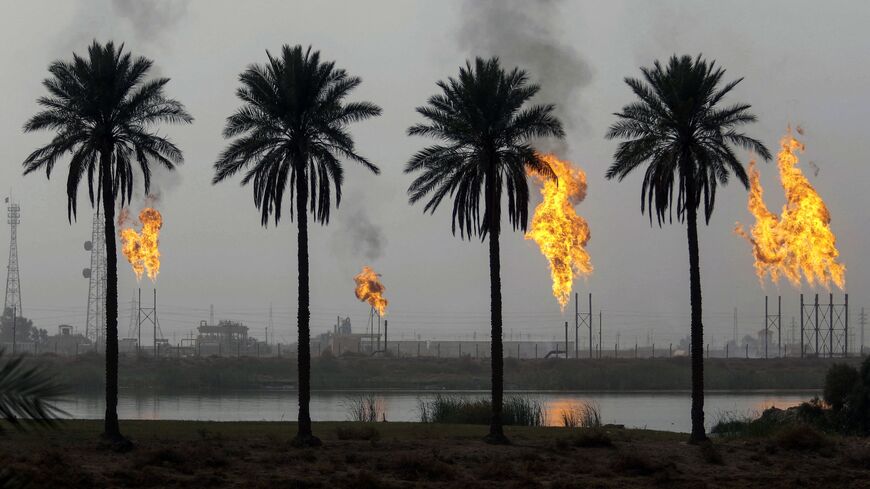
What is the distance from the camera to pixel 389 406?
10256 cm

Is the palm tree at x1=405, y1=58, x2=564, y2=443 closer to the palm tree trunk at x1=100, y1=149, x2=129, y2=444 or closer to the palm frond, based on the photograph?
the palm tree trunk at x1=100, y1=149, x2=129, y2=444

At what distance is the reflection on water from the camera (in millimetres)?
84938

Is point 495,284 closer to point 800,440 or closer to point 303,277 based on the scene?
point 303,277

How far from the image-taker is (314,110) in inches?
1964

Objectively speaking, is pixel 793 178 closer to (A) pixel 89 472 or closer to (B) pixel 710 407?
(B) pixel 710 407

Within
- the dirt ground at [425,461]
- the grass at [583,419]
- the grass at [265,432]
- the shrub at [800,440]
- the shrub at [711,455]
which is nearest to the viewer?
the dirt ground at [425,461]

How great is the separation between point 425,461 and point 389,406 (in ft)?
200

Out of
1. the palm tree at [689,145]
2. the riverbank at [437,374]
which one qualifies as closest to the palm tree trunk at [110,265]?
the palm tree at [689,145]

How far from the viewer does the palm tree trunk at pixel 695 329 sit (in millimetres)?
50906

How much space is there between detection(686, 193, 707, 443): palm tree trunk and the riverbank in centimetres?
8952

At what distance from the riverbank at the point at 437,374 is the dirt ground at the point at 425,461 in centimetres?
9069

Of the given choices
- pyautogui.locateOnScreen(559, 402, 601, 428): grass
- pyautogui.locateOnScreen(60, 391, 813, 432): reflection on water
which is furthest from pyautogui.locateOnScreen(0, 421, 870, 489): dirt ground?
pyautogui.locateOnScreen(60, 391, 813, 432): reflection on water

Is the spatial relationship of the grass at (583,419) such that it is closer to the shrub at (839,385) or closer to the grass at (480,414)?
the grass at (480,414)

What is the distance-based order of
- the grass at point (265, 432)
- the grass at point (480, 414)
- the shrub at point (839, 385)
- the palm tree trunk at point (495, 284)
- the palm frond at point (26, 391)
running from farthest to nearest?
the grass at point (480, 414), the shrub at point (839, 385), the palm tree trunk at point (495, 284), the grass at point (265, 432), the palm frond at point (26, 391)
